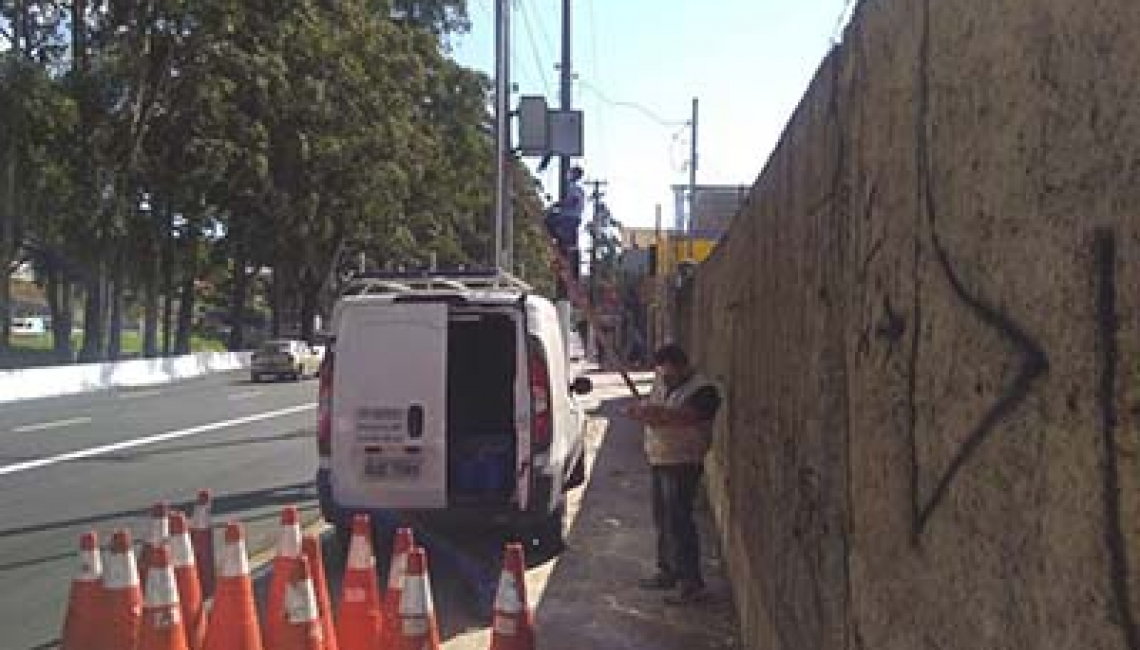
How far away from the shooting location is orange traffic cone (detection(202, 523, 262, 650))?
6336mm

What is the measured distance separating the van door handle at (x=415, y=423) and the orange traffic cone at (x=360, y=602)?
9.92 feet

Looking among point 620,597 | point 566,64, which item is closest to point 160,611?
point 620,597

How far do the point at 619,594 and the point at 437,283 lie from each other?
3366 mm

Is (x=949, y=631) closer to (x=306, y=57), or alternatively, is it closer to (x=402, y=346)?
(x=402, y=346)

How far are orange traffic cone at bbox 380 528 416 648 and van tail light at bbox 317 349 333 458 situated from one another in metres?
3.09

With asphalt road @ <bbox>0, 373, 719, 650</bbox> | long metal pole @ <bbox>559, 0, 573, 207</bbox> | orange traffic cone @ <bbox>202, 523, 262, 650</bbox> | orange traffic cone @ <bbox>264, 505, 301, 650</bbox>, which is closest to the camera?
orange traffic cone @ <bbox>202, 523, 262, 650</bbox>

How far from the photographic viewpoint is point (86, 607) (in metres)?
6.50

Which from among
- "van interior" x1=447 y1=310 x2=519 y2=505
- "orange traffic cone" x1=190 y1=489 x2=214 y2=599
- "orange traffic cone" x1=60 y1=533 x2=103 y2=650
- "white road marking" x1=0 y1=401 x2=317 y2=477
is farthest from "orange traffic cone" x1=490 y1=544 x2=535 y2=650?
"white road marking" x1=0 y1=401 x2=317 y2=477

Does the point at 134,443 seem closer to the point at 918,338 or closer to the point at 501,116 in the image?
the point at 501,116

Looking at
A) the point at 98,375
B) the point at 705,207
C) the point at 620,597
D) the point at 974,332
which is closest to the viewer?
the point at 974,332

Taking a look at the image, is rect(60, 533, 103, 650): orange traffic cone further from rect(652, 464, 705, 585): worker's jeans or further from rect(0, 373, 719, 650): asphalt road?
rect(652, 464, 705, 585): worker's jeans

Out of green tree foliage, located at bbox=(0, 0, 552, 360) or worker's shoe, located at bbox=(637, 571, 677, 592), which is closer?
worker's shoe, located at bbox=(637, 571, 677, 592)

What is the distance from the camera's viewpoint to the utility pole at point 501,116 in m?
24.2

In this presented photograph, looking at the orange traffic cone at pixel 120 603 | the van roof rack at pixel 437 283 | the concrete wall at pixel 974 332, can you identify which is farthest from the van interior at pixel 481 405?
the concrete wall at pixel 974 332
